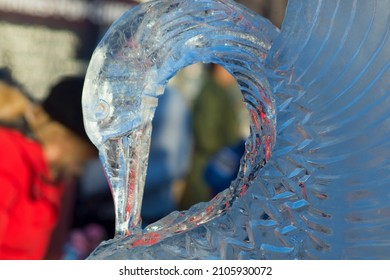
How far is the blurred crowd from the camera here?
7.22ft

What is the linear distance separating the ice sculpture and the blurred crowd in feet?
4.83

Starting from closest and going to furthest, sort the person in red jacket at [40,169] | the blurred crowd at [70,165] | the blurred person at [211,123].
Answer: the person in red jacket at [40,169]
the blurred crowd at [70,165]
the blurred person at [211,123]

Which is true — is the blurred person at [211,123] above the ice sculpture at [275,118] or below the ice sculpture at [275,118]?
above

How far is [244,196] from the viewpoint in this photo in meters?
0.74

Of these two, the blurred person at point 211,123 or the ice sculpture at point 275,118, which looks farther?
the blurred person at point 211,123

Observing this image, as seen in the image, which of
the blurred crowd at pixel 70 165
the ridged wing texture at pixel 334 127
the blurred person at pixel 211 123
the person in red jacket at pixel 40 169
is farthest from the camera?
the blurred person at pixel 211 123

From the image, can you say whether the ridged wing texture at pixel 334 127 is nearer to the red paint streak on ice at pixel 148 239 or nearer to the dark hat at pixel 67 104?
the red paint streak on ice at pixel 148 239

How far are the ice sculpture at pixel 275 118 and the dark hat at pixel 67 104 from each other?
1.58 m

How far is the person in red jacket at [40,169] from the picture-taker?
6.88 feet

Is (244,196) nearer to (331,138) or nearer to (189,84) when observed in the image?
(331,138)

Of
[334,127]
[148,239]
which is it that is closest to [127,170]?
[148,239]

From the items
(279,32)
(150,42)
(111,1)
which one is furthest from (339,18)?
(111,1)

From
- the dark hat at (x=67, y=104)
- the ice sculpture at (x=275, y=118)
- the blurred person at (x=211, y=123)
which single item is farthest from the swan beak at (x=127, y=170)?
the blurred person at (x=211, y=123)

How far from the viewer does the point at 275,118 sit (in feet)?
2.38
